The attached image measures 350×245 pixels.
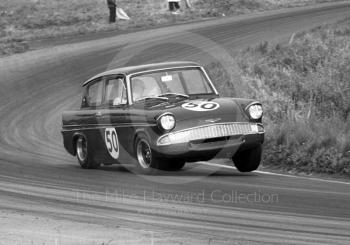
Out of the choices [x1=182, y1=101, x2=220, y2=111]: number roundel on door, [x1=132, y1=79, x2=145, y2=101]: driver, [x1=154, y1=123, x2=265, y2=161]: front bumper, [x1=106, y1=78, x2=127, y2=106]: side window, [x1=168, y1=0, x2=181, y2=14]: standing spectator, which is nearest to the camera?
[x1=154, y1=123, x2=265, y2=161]: front bumper

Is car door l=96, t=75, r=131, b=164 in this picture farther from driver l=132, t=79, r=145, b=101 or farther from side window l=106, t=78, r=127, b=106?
driver l=132, t=79, r=145, b=101

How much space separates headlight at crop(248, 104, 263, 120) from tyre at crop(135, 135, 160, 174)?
133cm

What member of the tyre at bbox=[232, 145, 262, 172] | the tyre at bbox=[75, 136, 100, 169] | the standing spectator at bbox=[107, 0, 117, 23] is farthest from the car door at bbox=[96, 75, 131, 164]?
the standing spectator at bbox=[107, 0, 117, 23]

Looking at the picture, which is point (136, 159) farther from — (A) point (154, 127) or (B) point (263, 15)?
(B) point (263, 15)

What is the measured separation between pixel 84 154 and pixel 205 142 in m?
2.90

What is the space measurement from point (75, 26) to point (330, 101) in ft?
62.9

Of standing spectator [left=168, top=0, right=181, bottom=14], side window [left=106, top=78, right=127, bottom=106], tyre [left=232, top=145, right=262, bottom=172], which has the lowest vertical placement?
standing spectator [left=168, top=0, right=181, bottom=14]

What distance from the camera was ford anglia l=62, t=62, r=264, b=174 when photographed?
993 cm

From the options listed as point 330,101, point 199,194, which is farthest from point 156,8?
point 199,194

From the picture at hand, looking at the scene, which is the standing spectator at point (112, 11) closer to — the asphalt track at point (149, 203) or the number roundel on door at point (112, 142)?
the asphalt track at point (149, 203)

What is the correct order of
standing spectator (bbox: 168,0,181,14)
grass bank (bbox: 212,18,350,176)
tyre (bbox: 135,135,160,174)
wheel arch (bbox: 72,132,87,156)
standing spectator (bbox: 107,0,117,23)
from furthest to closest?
standing spectator (bbox: 168,0,181,14) → standing spectator (bbox: 107,0,117,23) → wheel arch (bbox: 72,132,87,156) → grass bank (bbox: 212,18,350,176) → tyre (bbox: 135,135,160,174)

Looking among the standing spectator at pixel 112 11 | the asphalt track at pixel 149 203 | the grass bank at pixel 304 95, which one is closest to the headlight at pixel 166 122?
the asphalt track at pixel 149 203

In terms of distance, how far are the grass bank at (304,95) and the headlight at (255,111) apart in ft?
3.36

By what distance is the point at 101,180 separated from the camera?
10.1 m
